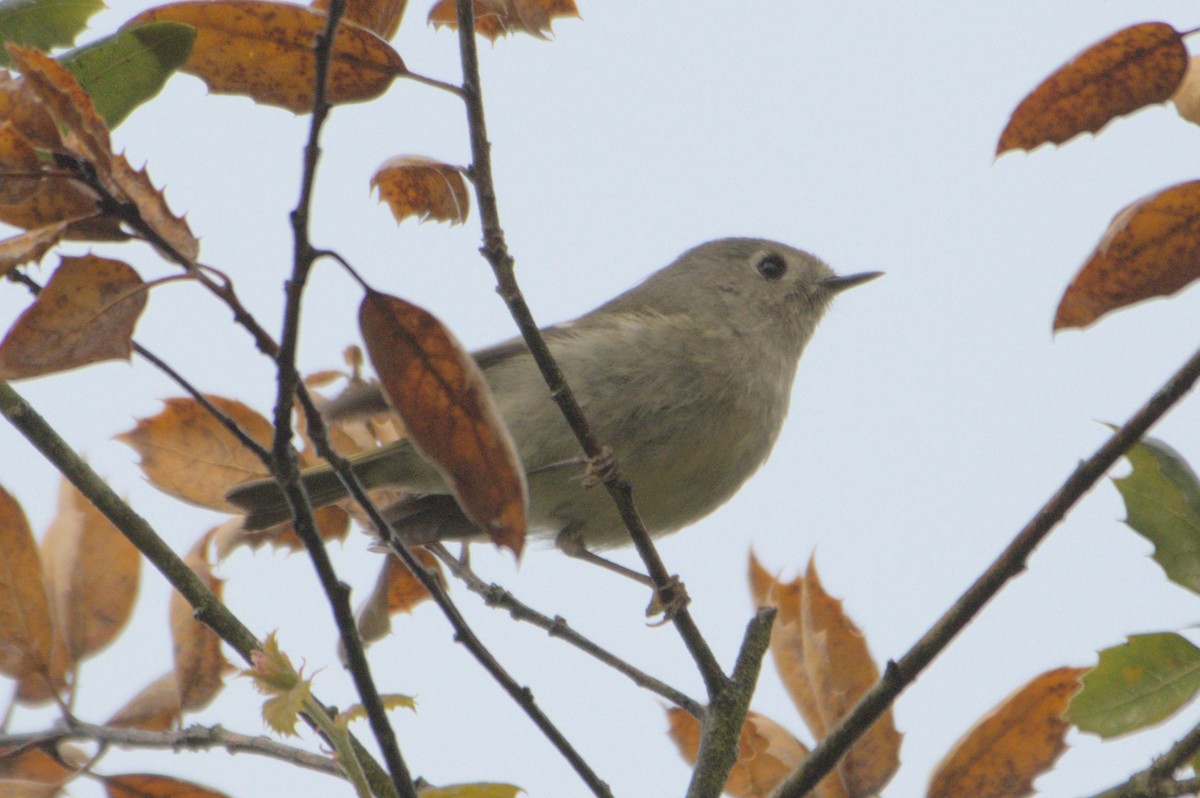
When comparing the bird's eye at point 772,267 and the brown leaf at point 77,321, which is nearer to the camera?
the brown leaf at point 77,321

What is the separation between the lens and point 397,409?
136 centimetres

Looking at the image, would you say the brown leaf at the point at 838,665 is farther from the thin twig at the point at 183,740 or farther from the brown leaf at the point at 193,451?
the brown leaf at the point at 193,451

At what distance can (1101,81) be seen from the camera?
53.7 inches

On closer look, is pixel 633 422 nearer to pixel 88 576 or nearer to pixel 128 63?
pixel 88 576

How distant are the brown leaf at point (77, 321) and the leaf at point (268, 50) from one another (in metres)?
0.38

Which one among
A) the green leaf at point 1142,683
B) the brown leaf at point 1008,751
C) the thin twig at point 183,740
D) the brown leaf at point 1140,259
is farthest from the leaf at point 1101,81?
the thin twig at point 183,740

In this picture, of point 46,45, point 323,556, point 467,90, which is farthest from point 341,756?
point 46,45

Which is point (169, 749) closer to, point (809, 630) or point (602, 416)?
point (809, 630)

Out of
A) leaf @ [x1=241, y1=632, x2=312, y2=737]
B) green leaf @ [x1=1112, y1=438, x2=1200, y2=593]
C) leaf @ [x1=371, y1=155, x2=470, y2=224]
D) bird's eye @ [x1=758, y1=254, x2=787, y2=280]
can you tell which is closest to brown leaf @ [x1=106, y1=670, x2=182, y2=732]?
leaf @ [x1=241, y1=632, x2=312, y2=737]

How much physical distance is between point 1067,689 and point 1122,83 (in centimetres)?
86

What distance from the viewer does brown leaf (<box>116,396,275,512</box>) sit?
7.16ft

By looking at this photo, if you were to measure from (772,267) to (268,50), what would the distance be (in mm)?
2964

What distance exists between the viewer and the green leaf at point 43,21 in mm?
1492

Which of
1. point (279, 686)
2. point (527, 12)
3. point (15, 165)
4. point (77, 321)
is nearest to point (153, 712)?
point (279, 686)
